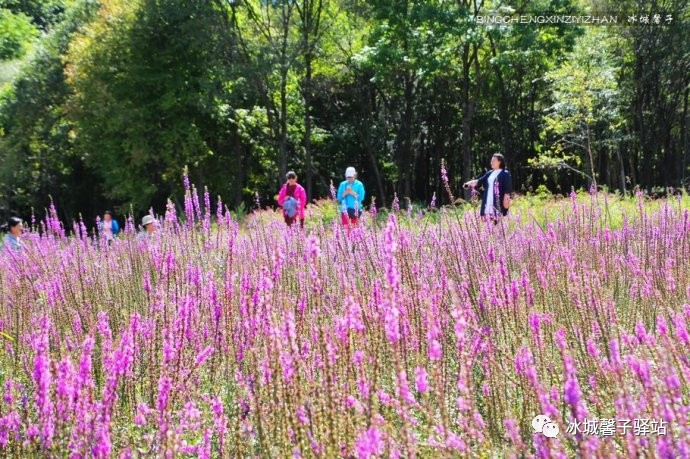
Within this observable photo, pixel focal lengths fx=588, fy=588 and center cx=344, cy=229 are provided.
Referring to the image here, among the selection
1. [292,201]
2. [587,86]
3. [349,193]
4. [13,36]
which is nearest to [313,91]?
[587,86]

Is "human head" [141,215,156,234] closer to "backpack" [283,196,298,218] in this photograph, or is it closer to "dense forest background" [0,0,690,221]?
"backpack" [283,196,298,218]

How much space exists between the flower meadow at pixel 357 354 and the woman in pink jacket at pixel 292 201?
4554 millimetres

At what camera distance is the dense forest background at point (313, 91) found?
21719 millimetres

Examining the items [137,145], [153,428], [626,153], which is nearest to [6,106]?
[137,145]

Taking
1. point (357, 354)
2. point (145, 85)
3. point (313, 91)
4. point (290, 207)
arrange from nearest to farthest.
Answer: point (357, 354), point (290, 207), point (145, 85), point (313, 91)

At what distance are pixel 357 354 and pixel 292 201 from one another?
28.1 ft

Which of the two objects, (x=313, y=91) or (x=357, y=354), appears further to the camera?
(x=313, y=91)

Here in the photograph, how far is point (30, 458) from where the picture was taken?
214cm

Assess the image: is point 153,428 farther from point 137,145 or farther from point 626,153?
point 626,153

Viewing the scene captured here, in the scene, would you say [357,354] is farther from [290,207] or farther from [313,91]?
[313,91]

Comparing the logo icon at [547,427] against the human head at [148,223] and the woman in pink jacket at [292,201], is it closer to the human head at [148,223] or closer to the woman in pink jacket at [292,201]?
the human head at [148,223]

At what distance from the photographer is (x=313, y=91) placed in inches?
1030

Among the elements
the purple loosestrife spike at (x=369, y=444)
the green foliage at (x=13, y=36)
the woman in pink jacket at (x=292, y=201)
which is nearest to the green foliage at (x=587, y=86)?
the woman in pink jacket at (x=292, y=201)

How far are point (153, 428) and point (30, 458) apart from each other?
28.8 inches
